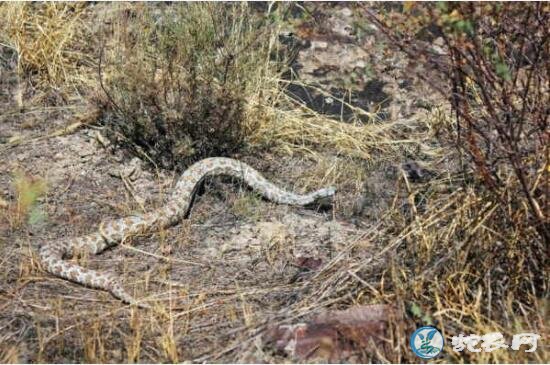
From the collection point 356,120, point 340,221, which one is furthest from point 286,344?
point 356,120

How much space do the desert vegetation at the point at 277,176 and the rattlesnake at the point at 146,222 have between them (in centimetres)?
10

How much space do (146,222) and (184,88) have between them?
4.60 ft

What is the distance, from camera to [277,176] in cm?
850

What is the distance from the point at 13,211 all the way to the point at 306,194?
97.8 inches

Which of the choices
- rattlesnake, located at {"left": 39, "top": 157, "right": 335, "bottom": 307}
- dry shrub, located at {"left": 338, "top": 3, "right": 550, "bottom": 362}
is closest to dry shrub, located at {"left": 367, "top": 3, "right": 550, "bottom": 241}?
dry shrub, located at {"left": 338, "top": 3, "right": 550, "bottom": 362}

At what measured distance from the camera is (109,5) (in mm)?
10469

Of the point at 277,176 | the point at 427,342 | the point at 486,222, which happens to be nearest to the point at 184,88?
the point at 277,176

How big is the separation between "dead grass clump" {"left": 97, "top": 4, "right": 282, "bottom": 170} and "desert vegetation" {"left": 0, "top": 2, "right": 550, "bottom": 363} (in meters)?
0.02

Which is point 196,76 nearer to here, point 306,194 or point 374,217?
point 306,194

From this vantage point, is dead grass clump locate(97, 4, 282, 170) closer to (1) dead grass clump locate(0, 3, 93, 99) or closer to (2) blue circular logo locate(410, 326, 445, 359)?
(1) dead grass clump locate(0, 3, 93, 99)

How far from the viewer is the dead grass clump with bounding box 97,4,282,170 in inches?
326

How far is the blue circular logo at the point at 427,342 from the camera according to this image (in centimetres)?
566

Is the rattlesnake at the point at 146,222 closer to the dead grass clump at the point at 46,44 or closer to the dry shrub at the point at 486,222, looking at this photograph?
the dry shrub at the point at 486,222

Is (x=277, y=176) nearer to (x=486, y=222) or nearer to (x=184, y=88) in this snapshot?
(x=184, y=88)
